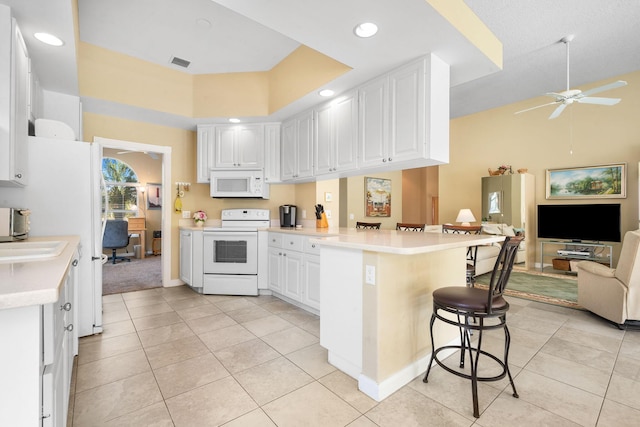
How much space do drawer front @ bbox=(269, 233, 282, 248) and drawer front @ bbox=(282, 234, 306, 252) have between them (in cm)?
10

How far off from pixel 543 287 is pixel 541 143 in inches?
121

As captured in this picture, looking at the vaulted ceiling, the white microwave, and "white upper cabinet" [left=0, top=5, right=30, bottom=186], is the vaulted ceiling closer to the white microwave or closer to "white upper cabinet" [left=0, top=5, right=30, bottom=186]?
"white upper cabinet" [left=0, top=5, right=30, bottom=186]

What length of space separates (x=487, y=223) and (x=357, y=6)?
17.9 feet

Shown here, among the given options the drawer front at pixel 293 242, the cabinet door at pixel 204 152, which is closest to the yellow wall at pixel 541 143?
the drawer front at pixel 293 242

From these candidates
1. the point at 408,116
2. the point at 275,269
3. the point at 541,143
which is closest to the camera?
the point at 408,116

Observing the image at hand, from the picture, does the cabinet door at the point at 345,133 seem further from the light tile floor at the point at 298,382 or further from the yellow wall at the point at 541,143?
the yellow wall at the point at 541,143

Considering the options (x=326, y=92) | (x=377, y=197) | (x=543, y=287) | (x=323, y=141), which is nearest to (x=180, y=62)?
(x=326, y=92)

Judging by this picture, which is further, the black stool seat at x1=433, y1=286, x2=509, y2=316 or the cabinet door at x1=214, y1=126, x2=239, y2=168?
the cabinet door at x1=214, y1=126, x2=239, y2=168

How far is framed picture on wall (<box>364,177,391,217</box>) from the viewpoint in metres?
7.09

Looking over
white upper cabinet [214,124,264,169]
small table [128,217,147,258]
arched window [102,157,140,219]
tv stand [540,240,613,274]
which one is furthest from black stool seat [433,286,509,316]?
arched window [102,157,140,219]

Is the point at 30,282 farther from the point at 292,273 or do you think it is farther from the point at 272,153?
the point at 272,153

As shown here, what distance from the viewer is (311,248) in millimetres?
3191

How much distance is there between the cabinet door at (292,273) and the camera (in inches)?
133

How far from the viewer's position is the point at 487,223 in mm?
6066
